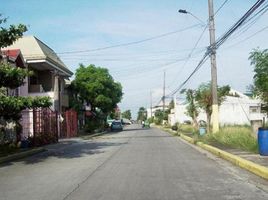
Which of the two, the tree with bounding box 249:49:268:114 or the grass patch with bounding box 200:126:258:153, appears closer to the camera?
the grass patch with bounding box 200:126:258:153

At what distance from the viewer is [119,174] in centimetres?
1595

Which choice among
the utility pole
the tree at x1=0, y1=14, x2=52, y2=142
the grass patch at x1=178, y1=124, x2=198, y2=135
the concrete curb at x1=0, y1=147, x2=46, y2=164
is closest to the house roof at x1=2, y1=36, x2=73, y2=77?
the grass patch at x1=178, y1=124, x2=198, y2=135

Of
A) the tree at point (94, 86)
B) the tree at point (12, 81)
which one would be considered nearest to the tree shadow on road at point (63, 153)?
the tree at point (12, 81)

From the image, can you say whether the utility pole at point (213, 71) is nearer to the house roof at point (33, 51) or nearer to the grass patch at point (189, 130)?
the grass patch at point (189, 130)

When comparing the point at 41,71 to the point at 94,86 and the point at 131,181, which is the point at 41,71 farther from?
the point at 131,181

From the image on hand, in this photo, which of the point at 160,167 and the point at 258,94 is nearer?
the point at 160,167

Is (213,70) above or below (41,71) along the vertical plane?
below

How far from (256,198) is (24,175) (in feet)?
26.4

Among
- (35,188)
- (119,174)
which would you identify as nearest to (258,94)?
(119,174)

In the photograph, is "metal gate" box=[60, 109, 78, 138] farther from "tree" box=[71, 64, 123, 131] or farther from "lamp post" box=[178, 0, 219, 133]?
"lamp post" box=[178, 0, 219, 133]

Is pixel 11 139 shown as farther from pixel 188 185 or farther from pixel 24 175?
pixel 188 185

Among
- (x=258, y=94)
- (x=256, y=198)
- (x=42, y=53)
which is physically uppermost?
(x=42, y=53)

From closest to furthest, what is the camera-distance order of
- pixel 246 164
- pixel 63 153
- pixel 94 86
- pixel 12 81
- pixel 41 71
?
1. pixel 246 164
2. pixel 12 81
3. pixel 63 153
4. pixel 41 71
5. pixel 94 86

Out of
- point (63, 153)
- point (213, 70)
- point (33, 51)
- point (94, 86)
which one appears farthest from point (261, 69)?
point (94, 86)
